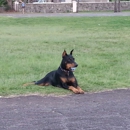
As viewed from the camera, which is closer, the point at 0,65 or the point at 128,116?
the point at 128,116

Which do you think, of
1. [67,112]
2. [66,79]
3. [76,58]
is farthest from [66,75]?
[76,58]

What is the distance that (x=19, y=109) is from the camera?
8.20m

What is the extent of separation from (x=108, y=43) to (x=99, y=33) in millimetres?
4360

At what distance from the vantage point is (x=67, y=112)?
7.96 m

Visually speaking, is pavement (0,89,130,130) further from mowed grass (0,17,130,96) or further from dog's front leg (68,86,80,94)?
mowed grass (0,17,130,96)

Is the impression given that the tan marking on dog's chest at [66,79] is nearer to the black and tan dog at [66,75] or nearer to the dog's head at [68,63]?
the black and tan dog at [66,75]

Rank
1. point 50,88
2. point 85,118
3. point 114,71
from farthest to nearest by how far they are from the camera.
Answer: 1. point 114,71
2. point 50,88
3. point 85,118

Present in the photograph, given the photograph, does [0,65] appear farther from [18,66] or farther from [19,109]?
[19,109]

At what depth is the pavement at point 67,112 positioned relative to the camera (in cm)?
715

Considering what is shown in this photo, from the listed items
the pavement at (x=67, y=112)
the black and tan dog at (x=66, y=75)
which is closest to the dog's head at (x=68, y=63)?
the black and tan dog at (x=66, y=75)

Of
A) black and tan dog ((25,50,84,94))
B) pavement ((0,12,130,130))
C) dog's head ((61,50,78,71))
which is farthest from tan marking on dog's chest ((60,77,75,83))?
pavement ((0,12,130,130))

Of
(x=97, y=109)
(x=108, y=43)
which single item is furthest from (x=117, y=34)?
(x=97, y=109)

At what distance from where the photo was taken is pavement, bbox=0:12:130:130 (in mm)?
7148

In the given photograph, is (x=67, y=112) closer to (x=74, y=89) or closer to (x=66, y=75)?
(x=74, y=89)
